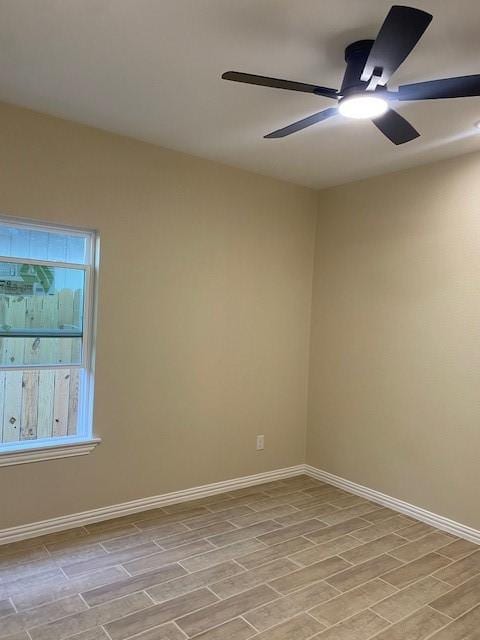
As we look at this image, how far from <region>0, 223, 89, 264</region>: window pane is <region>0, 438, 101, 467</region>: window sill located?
3.88ft

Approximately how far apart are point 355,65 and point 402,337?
2199 mm

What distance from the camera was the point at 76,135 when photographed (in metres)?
3.20

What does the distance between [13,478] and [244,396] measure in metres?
1.83

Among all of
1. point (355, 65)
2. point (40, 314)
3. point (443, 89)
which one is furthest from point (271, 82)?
point (40, 314)

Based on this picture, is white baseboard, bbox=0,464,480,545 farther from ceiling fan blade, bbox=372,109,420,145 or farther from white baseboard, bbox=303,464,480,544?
ceiling fan blade, bbox=372,109,420,145

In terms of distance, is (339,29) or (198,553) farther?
(198,553)

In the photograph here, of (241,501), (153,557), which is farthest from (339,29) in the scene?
(241,501)

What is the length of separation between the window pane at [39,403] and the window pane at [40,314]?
10 centimetres

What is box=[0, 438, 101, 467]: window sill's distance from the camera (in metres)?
3.01

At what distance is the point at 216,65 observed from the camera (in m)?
2.37

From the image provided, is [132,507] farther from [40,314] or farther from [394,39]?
[394,39]

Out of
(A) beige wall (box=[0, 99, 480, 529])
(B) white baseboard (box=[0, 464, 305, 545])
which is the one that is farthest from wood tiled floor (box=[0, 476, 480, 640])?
(A) beige wall (box=[0, 99, 480, 529])

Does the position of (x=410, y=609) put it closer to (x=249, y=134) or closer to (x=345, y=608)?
(x=345, y=608)

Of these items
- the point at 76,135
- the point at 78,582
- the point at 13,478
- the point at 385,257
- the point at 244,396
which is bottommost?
the point at 78,582
